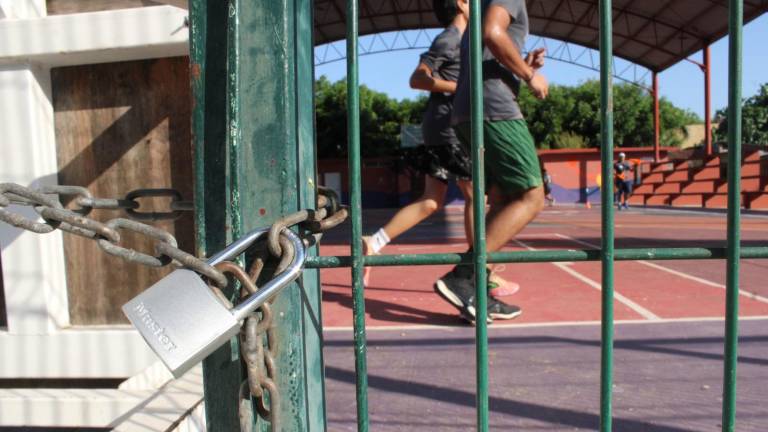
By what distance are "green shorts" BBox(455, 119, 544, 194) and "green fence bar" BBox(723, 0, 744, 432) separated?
1.49 m

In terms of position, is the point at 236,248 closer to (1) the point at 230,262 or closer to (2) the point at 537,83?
(1) the point at 230,262

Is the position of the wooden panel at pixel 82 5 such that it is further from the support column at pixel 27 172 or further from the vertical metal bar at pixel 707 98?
the vertical metal bar at pixel 707 98

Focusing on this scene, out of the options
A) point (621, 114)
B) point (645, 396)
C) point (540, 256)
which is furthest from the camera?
point (621, 114)

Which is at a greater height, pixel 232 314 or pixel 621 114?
pixel 621 114

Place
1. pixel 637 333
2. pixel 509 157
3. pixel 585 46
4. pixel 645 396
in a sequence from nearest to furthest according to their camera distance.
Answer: pixel 645 396
pixel 637 333
pixel 509 157
pixel 585 46

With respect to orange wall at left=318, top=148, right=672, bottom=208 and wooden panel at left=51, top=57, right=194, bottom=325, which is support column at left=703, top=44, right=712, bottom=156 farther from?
wooden panel at left=51, top=57, right=194, bottom=325

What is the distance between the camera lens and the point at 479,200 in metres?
0.74

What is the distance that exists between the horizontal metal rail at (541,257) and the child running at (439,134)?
6.73 feet

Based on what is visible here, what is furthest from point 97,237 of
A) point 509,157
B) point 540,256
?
point 509,157

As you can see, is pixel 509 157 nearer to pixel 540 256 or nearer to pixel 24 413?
pixel 540 256

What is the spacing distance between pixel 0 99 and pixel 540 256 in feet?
6.01

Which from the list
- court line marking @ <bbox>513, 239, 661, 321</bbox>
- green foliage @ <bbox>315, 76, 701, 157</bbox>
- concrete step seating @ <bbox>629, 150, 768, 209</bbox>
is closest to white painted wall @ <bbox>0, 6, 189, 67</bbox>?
court line marking @ <bbox>513, 239, 661, 321</bbox>

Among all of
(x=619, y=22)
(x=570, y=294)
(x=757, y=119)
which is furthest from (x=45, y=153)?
(x=757, y=119)

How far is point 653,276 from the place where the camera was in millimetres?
3375
